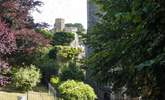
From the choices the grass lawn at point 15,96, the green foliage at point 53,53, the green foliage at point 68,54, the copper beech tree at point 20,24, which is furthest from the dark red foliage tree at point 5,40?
the green foliage at point 53,53

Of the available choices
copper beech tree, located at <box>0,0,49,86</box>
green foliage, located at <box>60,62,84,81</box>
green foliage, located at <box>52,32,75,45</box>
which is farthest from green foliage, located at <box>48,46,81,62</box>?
copper beech tree, located at <box>0,0,49,86</box>

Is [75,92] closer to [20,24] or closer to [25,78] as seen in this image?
[25,78]

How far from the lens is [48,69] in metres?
36.4

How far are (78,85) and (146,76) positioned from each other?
68.4 ft

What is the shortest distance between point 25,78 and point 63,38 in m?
15.3

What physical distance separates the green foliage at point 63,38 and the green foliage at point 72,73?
930 centimetres

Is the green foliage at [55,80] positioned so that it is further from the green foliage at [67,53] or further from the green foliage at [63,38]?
the green foliage at [63,38]

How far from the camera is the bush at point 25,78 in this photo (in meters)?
30.0

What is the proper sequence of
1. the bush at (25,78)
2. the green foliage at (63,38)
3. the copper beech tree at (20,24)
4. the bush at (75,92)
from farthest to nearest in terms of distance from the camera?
the green foliage at (63,38) < the bush at (25,78) < the bush at (75,92) < the copper beech tree at (20,24)

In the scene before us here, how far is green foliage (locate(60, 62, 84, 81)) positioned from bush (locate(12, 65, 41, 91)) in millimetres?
3237

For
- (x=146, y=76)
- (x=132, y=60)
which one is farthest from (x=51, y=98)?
(x=146, y=76)

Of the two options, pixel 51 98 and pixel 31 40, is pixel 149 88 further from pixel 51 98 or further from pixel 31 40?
pixel 51 98

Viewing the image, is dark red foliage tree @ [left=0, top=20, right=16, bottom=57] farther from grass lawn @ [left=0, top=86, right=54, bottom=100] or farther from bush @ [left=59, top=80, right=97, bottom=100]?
bush @ [left=59, top=80, right=97, bottom=100]

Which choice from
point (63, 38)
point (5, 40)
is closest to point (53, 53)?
point (63, 38)
